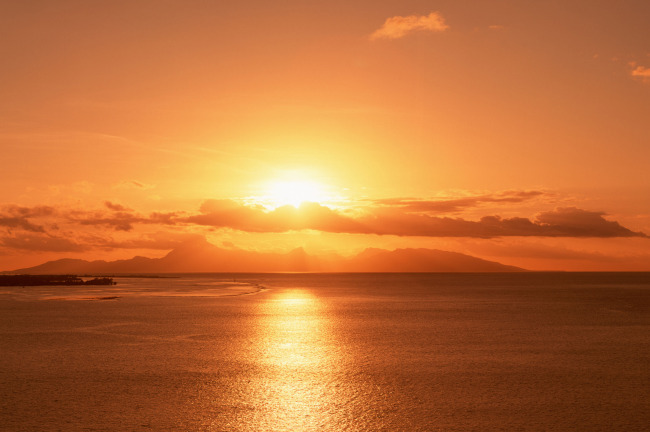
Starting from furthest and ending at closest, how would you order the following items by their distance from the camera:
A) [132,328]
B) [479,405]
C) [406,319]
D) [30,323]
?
1. [406,319]
2. [30,323]
3. [132,328]
4. [479,405]

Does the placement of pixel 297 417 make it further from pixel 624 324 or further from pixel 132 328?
pixel 624 324

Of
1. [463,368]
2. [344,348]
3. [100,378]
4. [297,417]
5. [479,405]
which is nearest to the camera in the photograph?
[297,417]

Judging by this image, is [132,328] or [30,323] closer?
[132,328]

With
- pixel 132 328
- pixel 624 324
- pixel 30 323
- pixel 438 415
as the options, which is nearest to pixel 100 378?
pixel 438 415

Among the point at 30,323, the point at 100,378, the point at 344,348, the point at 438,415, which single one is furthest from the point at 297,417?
the point at 30,323

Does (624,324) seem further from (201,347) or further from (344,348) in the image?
(201,347)

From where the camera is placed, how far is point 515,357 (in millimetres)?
34500

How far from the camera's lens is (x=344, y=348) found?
1513 inches

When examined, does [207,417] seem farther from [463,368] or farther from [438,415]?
[463,368]

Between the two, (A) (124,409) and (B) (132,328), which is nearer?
(A) (124,409)

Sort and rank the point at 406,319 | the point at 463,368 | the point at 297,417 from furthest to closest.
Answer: the point at 406,319 → the point at 463,368 → the point at 297,417

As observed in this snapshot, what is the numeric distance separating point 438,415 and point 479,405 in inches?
89.4

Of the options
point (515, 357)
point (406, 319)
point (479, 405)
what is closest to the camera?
point (479, 405)

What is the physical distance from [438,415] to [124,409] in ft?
38.0
